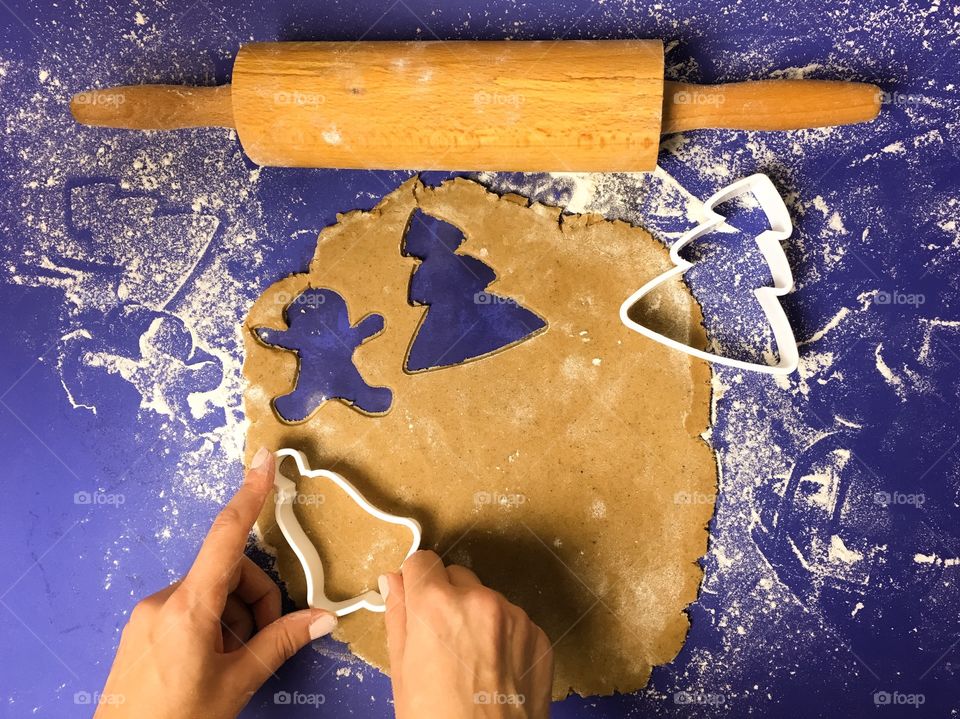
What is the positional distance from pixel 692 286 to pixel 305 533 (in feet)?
3.10

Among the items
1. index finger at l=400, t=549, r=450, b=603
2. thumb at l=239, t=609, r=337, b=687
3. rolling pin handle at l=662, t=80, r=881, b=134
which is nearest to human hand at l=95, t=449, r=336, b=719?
thumb at l=239, t=609, r=337, b=687

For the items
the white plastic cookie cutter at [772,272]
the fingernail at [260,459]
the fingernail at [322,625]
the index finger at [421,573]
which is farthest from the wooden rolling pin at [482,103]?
the fingernail at [322,625]

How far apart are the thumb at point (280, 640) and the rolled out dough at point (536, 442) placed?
6 centimetres

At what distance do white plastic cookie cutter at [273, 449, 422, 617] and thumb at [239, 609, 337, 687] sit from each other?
0.08 ft

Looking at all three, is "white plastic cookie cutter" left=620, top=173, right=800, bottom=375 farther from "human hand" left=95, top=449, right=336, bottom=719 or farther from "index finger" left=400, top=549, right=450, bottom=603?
"human hand" left=95, top=449, right=336, bottom=719

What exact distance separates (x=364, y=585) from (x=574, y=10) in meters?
1.25

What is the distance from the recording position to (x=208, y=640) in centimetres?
125

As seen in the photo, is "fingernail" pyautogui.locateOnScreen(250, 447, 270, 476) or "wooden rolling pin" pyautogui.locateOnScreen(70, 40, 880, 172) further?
"fingernail" pyautogui.locateOnScreen(250, 447, 270, 476)

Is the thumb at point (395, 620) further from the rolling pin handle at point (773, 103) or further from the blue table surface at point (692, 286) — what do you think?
the rolling pin handle at point (773, 103)

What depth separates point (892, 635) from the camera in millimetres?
1355

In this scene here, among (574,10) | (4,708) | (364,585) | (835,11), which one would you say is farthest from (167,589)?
(835,11)

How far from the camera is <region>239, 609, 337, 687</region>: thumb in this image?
4.30 ft

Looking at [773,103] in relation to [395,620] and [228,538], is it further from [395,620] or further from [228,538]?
[228,538]

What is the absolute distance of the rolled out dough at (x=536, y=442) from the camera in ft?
4.40
